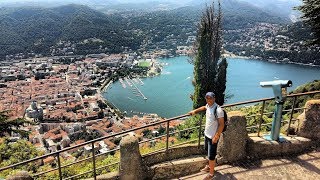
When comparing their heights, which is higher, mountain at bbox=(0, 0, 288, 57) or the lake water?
mountain at bbox=(0, 0, 288, 57)

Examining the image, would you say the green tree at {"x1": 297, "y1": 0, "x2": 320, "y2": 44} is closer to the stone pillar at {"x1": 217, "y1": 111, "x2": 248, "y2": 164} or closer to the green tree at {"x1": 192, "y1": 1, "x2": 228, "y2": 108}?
the green tree at {"x1": 192, "y1": 1, "x2": 228, "y2": 108}

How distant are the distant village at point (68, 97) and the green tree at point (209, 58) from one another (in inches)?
255

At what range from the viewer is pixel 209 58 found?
14.8m

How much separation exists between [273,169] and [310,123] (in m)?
1.07

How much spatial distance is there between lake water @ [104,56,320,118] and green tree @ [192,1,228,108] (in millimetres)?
31094

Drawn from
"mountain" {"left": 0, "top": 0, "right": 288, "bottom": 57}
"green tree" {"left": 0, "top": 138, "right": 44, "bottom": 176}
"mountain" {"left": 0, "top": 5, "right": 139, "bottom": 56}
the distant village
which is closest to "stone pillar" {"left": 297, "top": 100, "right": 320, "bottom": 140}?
"green tree" {"left": 0, "top": 138, "right": 44, "bottom": 176}

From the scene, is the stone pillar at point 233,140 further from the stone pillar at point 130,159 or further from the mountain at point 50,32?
the mountain at point 50,32

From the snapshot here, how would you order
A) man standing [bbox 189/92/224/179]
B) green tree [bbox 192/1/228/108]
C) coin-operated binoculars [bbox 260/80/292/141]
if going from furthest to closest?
green tree [bbox 192/1/228/108] → coin-operated binoculars [bbox 260/80/292/141] → man standing [bbox 189/92/224/179]

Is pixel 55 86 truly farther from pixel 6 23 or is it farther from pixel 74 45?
pixel 6 23

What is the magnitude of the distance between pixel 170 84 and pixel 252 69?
67.3ft

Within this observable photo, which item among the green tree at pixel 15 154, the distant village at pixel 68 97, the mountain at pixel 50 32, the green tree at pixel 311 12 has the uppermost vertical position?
the green tree at pixel 311 12

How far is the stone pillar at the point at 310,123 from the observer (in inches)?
196

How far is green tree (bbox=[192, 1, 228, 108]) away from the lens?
1462 centimetres

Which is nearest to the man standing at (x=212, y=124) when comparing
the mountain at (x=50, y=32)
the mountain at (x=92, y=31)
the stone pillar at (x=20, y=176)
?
the stone pillar at (x=20, y=176)
